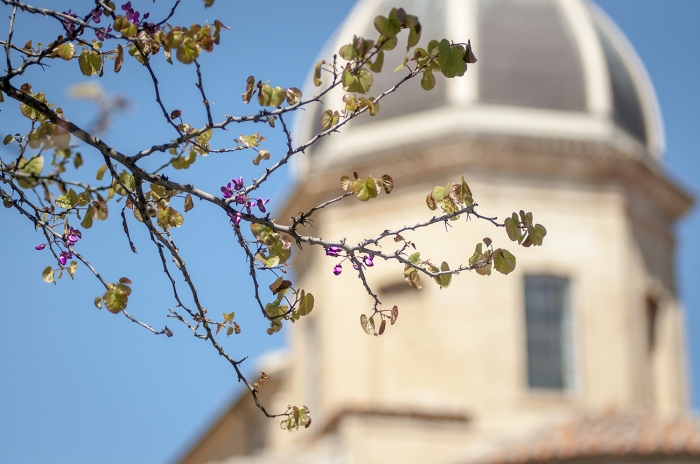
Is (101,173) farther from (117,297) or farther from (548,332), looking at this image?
(548,332)

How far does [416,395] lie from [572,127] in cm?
467

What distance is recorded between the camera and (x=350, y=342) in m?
18.9

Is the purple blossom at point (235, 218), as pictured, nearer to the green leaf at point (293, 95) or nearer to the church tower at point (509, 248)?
the green leaf at point (293, 95)

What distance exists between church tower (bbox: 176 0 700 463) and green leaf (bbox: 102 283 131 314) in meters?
12.7

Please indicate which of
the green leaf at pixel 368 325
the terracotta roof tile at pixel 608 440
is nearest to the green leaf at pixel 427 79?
the green leaf at pixel 368 325

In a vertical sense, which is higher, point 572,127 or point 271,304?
point 572,127

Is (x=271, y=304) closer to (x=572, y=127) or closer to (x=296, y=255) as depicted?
(x=572, y=127)

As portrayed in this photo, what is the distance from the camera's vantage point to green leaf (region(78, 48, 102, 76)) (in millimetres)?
4270

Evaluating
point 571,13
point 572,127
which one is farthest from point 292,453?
point 571,13

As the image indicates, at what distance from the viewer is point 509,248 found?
17.2 meters

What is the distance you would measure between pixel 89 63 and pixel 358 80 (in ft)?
3.23

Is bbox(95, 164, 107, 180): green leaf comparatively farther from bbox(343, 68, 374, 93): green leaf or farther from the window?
the window

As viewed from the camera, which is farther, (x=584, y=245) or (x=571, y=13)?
(x=571, y=13)

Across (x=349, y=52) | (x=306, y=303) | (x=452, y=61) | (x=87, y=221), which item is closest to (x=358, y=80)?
(x=349, y=52)
